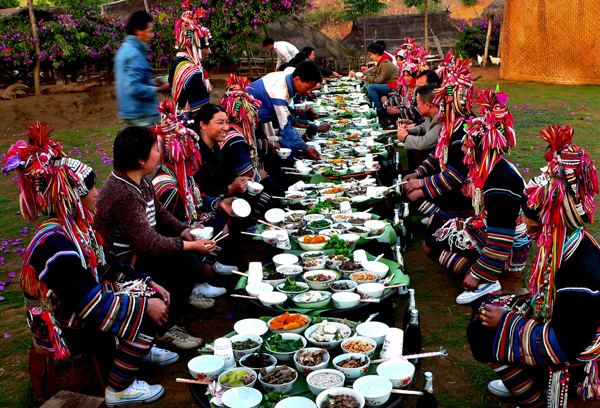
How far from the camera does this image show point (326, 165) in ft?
18.9

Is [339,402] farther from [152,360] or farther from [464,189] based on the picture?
[464,189]

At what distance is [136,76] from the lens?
460 cm

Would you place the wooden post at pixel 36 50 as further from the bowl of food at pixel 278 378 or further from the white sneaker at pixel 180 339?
the bowl of food at pixel 278 378

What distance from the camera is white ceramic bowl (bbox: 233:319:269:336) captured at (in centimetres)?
280

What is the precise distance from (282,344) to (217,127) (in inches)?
103

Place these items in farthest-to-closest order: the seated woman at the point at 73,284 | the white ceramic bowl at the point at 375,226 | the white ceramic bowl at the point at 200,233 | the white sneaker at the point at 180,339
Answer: the white ceramic bowl at the point at 375,226 → the white ceramic bowl at the point at 200,233 → the white sneaker at the point at 180,339 → the seated woman at the point at 73,284

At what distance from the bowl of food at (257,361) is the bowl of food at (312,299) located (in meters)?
0.49

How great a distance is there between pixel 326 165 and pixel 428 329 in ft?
8.08

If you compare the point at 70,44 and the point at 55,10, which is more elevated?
the point at 55,10

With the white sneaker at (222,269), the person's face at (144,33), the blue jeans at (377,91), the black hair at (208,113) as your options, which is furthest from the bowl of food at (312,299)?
the blue jeans at (377,91)

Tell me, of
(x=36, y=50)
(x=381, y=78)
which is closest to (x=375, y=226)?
(x=381, y=78)

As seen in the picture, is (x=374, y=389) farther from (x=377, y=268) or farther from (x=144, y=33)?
(x=144, y=33)

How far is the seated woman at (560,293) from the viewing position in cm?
228

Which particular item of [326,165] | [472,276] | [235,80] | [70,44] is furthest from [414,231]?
[70,44]
